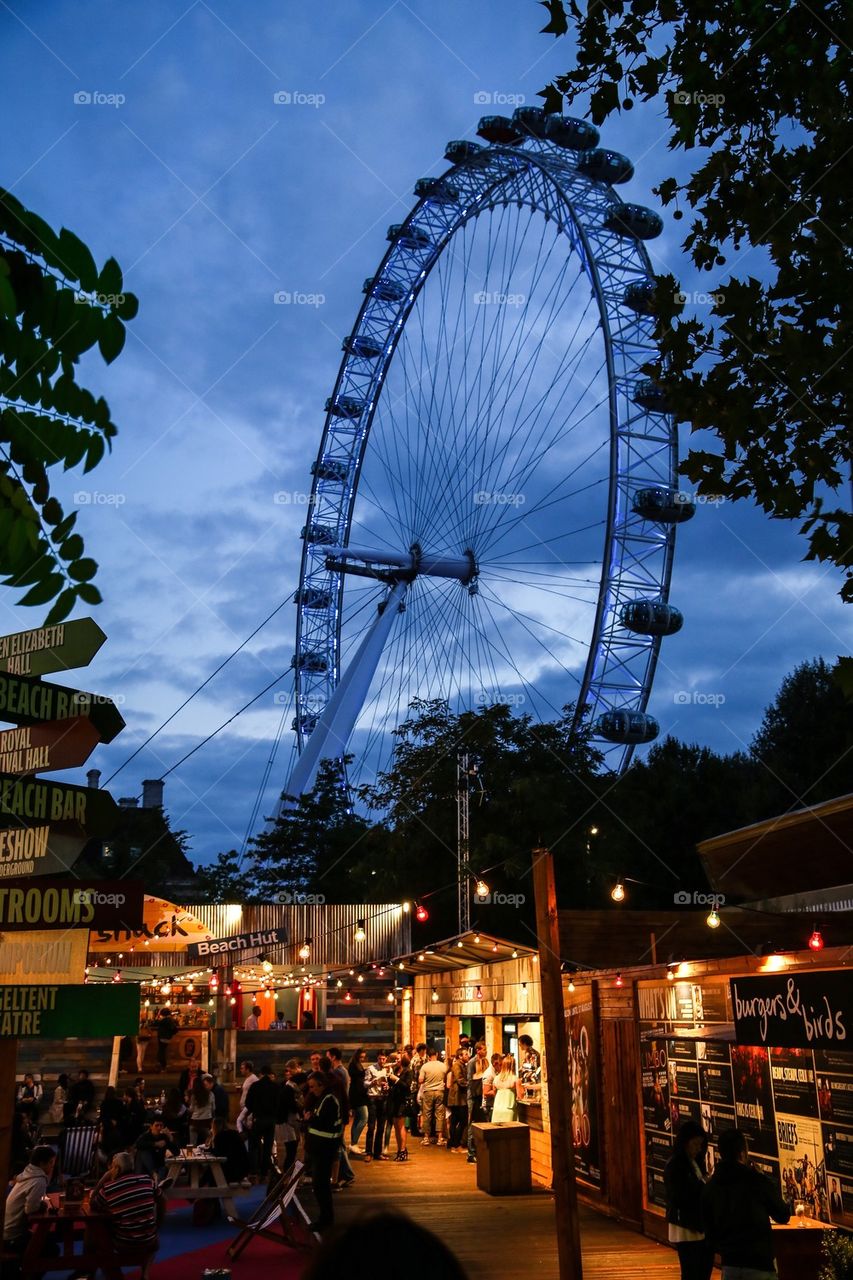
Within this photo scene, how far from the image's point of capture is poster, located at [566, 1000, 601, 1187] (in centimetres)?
1171

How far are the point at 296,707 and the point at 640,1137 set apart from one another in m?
28.5

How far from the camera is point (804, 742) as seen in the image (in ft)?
94.1

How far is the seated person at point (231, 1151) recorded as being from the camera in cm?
1156

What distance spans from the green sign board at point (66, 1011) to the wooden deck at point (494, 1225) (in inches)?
147

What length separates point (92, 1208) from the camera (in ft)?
25.3

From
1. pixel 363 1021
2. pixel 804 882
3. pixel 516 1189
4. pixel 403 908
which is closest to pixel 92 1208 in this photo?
pixel 804 882

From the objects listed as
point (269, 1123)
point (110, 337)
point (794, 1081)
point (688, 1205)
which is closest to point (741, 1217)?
point (688, 1205)

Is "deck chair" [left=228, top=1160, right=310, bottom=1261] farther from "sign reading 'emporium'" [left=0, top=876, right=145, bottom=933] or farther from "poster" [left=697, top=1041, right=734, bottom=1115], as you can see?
"sign reading 'emporium'" [left=0, top=876, right=145, bottom=933]

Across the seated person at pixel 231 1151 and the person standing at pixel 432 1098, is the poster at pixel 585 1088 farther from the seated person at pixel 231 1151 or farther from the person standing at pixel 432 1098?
the person standing at pixel 432 1098

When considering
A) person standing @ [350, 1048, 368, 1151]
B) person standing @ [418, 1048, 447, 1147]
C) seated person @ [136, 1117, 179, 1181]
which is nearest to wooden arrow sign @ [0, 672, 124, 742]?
seated person @ [136, 1117, 179, 1181]

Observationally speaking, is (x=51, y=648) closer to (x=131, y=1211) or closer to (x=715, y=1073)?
(x=131, y=1211)

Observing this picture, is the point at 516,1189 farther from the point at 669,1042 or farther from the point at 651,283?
the point at 651,283

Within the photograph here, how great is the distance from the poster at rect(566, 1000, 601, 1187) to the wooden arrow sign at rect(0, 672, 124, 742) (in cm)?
875

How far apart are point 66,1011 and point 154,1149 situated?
9.81 metres
